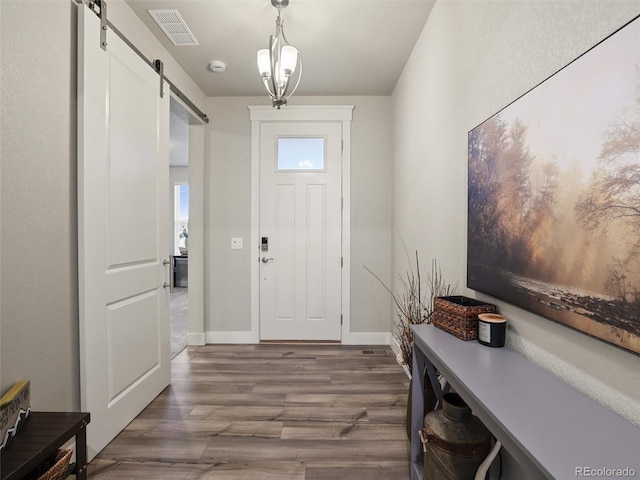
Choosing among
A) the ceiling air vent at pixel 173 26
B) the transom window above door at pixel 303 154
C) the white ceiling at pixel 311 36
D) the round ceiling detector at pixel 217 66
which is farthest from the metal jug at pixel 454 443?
the round ceiling detector at pixel 217 66

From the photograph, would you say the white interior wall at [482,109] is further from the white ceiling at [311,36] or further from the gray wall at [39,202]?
the gray wall at [39,202]

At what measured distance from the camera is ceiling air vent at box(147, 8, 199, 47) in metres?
2.07

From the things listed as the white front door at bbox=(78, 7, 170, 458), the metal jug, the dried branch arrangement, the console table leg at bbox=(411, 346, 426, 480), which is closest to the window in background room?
the white front door at bbox=(78, 7, 170, 458)

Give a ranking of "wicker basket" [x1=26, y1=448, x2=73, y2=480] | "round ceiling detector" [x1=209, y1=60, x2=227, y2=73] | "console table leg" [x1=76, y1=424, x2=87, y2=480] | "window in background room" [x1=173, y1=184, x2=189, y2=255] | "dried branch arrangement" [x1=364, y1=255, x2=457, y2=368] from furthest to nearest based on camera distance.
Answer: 1. "window in background room" [x1=173, y1=184, x2=189, y2=255]
2. "round ceiling detector" [x1=209, y1=60, x2=227, y2=73]
3. "dried branch arrangement" [x1=364, y1=255, x2=457, y2=368]
4. "console table leg" [x1=76, y1=424, x2=87, y2=480]
5. "wicker basket" [x1=26, y1=448, x2=73, y2=480]

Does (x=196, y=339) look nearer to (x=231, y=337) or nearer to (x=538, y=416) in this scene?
(x=231, y=337)

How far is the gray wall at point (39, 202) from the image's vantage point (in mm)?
1265

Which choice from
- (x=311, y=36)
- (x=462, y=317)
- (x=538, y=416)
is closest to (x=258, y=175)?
(x=311, y=36)

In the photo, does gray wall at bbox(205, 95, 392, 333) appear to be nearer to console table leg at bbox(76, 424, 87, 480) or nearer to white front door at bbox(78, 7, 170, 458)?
white front door at bbox(78, 7, 170, 458)

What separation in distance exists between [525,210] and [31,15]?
85.9 inches

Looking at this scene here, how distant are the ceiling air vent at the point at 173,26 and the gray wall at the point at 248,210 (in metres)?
0.97

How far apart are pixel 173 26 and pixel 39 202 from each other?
5.18 ft

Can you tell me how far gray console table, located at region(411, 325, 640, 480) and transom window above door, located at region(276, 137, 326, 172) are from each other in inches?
99.9

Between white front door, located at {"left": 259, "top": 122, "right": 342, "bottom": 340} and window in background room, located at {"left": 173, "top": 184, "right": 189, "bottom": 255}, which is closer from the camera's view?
white front door, located at {"left": 259, "top": 122, "right": 342, "bottom": 340}

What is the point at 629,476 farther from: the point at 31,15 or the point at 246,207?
the point at 246,207
